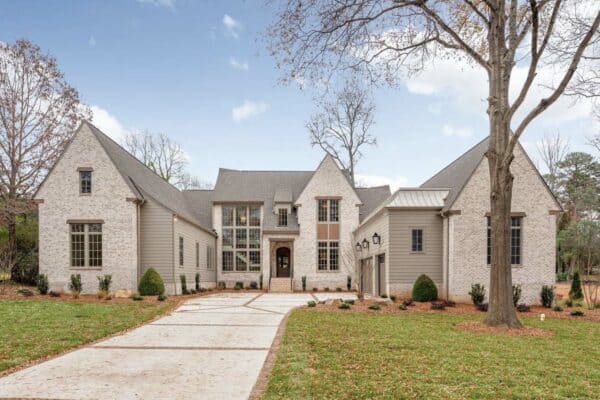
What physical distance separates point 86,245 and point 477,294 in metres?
17.2

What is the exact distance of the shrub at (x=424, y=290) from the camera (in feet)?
56.7

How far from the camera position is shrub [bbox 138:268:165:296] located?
19.2m

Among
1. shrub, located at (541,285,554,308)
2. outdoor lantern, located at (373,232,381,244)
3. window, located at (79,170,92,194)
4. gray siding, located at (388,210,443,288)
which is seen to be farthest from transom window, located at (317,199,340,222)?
window, located at (79,170,92,194)

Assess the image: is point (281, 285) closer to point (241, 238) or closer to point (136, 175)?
point (241, 238)

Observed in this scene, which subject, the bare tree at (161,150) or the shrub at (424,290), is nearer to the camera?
the shrub at (424,290)

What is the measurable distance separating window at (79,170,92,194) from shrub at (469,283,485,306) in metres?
17.4

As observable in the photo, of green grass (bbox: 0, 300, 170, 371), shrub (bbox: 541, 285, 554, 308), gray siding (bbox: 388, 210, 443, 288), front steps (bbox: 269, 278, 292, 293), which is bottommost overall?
front steps (bbox: 269, 278, 292, 293)

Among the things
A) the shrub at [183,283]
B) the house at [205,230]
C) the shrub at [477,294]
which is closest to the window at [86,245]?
the house at [205,230]

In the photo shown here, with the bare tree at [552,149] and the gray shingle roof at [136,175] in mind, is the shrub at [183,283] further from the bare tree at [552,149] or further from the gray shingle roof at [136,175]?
the bare tree at [552,149]

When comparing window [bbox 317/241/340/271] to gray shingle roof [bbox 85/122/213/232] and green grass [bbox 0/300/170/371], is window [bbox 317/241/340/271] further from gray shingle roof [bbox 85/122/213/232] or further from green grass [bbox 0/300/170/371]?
green grass [bbox 0/300/170/371]

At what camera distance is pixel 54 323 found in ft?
36.5

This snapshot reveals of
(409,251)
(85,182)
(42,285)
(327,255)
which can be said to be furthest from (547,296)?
(42,285)

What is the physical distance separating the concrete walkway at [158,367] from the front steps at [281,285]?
54.0 ft

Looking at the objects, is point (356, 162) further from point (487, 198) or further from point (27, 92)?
point (27, 92)
